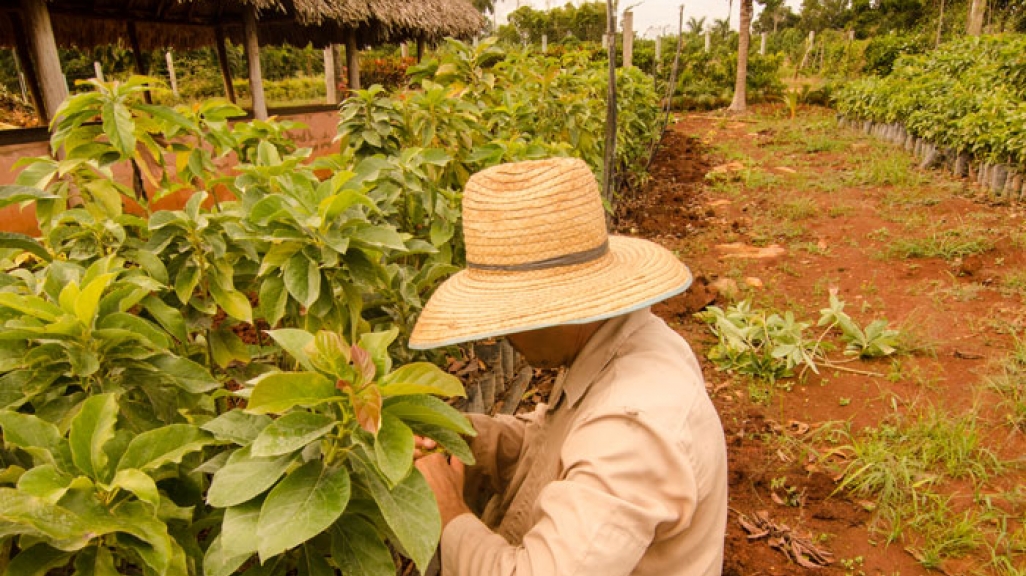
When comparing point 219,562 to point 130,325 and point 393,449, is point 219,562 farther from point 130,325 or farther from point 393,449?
point 130,325

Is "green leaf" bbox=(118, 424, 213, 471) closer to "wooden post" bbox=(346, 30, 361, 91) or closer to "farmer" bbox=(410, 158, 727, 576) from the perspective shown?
"farmer" bbox=(410, 158, 727, 576)

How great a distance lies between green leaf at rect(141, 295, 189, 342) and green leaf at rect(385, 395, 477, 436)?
1.73 feet

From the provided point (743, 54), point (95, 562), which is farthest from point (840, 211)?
point (743, 54)

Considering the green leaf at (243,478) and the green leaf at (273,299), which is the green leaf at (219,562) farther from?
the green leaf at (273,299)

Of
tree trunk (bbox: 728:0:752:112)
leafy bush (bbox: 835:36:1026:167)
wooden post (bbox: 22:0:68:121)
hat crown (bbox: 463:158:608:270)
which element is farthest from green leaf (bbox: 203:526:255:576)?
tree trunk (bbox: 728:0:752:112)

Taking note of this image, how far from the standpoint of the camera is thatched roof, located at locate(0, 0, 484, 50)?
7461 mm

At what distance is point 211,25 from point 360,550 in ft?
32.5

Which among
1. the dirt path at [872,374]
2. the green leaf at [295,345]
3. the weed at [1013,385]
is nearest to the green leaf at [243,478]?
the green leaf at [295,345]

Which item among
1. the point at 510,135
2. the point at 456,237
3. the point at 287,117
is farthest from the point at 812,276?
the point at 287,117

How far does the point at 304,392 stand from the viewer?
88 centimetres

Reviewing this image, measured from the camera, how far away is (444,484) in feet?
4.65

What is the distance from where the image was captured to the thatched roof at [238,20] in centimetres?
746

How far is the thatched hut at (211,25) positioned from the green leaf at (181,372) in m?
4.84

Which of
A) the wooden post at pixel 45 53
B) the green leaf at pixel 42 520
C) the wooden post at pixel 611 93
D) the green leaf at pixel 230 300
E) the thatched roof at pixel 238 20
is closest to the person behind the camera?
the green leaf at pixel 42 520
